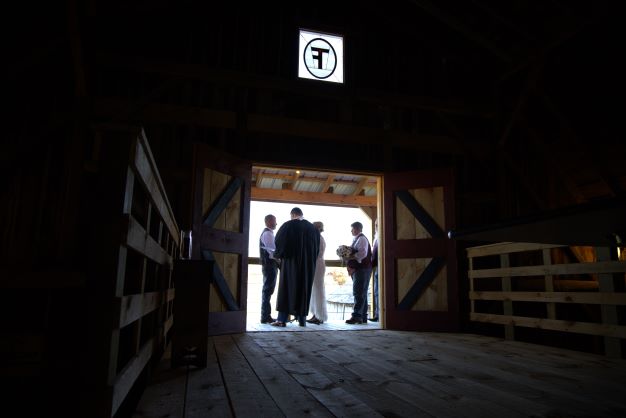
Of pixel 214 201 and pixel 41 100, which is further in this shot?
pixel 214 201

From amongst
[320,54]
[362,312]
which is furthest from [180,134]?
[362,312]

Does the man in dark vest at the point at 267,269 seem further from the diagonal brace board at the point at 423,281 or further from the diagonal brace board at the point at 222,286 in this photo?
the diagonal brace board at the point at 423,281

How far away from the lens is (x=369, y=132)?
614cm

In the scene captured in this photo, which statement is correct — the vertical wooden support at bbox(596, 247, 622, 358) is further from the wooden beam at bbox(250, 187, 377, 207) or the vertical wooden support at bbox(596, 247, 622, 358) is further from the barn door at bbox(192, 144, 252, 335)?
the wooden beam at bbox(250, 187, 377, 207)

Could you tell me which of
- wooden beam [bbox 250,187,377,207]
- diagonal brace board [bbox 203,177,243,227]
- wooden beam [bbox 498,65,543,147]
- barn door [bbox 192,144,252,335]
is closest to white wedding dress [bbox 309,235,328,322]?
barn door [bbox 192,144,252,335]

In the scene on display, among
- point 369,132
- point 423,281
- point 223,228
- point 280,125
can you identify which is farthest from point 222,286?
point 369,132

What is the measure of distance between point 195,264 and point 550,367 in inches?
97.1

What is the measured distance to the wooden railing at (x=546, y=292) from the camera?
357cm

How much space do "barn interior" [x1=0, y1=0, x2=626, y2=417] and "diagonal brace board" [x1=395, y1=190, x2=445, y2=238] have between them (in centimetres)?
2

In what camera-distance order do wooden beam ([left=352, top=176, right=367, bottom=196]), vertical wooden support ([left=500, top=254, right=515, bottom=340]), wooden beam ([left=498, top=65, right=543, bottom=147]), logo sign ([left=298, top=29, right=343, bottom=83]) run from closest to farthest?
vertical wooden support ([left=500, top=254, right=515, bottom=340])
wooden beam ([left=498, top=65, right=543, bottom=147])
logo sign ([left=298, top=29, right=343, bottom=83])
wooden beam ([left=352, top=176, right=367, bottom=196])

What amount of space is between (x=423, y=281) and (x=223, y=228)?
2663 millimetres

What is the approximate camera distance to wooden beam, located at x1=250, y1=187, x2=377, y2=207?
1068cm

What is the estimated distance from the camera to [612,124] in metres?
6.28

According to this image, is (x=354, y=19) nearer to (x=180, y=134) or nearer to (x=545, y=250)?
(x=180, y=134)
